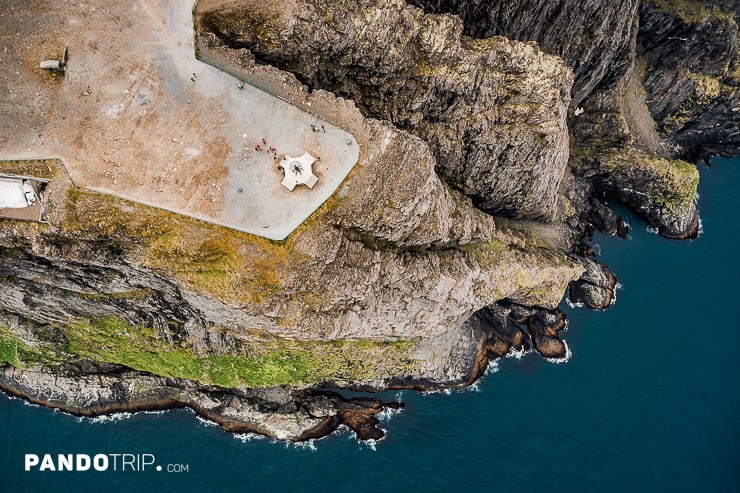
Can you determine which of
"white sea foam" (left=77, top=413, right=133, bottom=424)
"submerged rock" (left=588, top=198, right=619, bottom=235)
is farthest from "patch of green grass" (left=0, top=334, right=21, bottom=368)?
"submerged rock" (left=588, top=198, right=619, bottom=235)

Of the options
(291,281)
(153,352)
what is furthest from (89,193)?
(153,352)

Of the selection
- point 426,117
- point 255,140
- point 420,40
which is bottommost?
point 255,140

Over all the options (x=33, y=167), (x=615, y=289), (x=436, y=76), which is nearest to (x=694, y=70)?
(x=615, y=289)

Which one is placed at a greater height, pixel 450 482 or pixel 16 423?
pixel 450 482

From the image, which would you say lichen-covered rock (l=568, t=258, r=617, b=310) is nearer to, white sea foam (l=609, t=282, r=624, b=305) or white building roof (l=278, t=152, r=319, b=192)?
white sea foam (l=609, t=282, r=624, b=305)

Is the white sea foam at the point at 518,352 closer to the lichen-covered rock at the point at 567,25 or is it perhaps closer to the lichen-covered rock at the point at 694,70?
the lichen-covered rock at the point at 567,25

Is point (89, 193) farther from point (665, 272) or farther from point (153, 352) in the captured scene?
point (665, 272)

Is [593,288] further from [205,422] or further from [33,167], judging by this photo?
[33,167]
